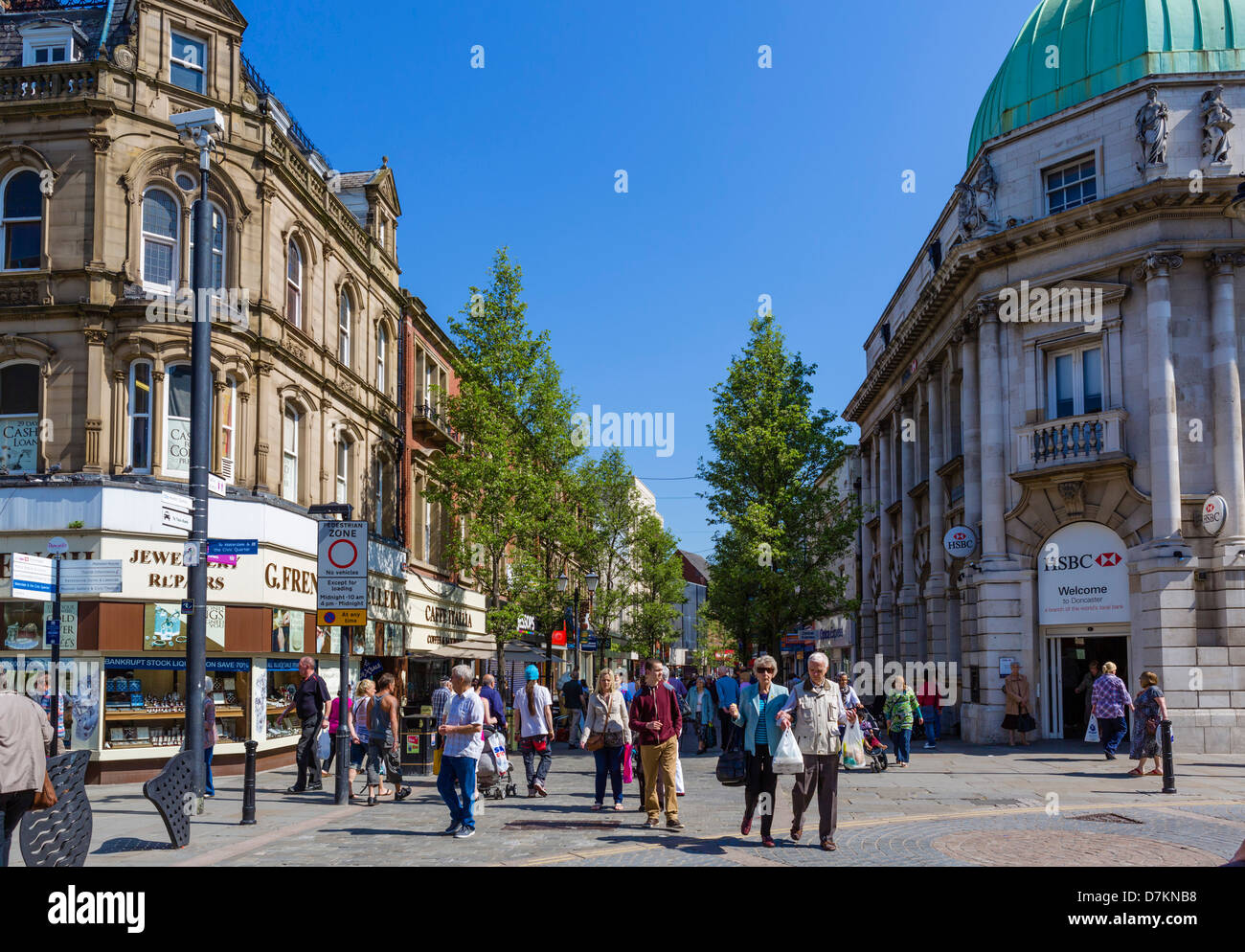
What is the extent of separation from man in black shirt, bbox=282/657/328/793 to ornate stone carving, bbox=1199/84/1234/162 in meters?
21.6

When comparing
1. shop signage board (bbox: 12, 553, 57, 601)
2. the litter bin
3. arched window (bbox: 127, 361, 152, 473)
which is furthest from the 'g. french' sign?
shop signage board (bbox: 12, 553, 57, 601)

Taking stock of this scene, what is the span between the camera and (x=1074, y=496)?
25.1 metres

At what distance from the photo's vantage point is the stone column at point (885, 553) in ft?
136

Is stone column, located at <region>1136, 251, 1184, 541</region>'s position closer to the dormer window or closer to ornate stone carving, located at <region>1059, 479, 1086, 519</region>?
ornate stone carving, located at <region>1059, 479, 1086, 519</region>

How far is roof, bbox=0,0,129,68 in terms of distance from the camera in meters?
20.9

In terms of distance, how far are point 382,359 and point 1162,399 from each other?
66.3 feet

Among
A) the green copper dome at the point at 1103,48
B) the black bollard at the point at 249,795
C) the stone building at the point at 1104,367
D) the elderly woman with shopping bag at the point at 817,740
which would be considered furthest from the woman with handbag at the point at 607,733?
the green copper dome at the point at 1103,48

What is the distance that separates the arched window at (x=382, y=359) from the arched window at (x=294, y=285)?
19.8 ft

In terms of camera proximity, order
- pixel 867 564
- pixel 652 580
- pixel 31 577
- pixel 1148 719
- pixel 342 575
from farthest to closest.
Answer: pixel 652 580 → pixel 867 564 → pixel 1148 719 → pixel 342 575 → pixel 31 577

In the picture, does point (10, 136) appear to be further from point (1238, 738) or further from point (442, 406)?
point (1238, 738)

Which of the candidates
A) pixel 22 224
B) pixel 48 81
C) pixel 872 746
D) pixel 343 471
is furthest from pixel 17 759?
pixel 343 471

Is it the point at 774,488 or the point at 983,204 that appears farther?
the point at 774,488

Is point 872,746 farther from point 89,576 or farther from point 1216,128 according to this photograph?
point 1216,128

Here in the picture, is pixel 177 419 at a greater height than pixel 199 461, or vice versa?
pixel 177 419
